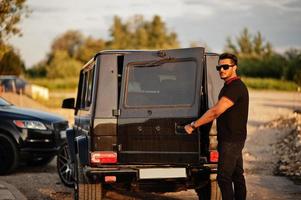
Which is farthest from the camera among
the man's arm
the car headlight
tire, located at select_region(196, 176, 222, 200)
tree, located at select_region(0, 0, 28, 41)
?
tree, located at select_region(0, 0, 28, 41)

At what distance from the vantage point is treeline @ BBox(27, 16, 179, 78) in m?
95.1

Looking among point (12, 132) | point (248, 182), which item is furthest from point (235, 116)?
point (12, 132)

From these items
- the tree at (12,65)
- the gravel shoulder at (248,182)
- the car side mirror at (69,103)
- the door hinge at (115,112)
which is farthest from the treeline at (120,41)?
the door hinge at (115,112)

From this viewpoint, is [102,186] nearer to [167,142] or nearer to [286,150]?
[167,142]

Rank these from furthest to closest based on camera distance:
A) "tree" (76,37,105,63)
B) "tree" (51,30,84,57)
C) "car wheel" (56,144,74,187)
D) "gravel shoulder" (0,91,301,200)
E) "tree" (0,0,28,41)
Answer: "tree" (51,30,84,57) < "tree" (76,37,105,63) < "tree" (0,0,28,41) < "car wheel" (56,144,74,187) < "gravel shoulder" (0,91,301,200)

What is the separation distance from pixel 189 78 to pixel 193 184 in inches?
51.3

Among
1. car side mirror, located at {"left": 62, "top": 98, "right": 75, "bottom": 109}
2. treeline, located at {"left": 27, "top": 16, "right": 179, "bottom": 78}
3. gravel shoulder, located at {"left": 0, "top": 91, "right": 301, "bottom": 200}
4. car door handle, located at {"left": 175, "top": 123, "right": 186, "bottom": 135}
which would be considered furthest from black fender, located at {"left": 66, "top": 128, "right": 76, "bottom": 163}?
treeline, located at {"left": 27, "top": 16, "right": 179, "bottom": 78}

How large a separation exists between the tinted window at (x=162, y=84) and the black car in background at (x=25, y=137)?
495 cm

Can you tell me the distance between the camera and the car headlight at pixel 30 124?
11328mm

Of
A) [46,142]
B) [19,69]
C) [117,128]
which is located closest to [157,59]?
[117,128]

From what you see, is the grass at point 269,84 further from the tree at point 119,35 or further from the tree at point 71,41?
the tree at point 71,41

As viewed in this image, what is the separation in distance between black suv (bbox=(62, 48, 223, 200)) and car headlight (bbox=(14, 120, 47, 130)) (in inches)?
184

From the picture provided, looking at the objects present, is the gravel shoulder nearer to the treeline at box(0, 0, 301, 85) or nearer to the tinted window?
the tinted window

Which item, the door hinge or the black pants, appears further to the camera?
the door hinge
